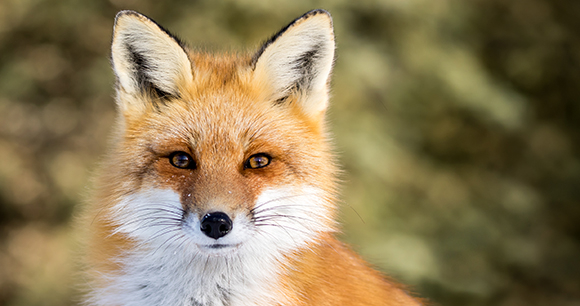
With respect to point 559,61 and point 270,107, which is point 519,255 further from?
point 270,107

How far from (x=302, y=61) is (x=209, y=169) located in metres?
0.83

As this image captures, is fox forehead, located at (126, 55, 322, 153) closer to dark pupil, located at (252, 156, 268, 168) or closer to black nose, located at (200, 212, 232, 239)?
dark pupil, located at (252, 156, 268, 168)

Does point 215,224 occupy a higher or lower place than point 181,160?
lower

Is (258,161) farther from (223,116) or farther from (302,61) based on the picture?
(302,61)

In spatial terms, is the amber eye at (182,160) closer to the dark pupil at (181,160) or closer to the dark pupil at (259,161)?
the dark pupil at (181,160)

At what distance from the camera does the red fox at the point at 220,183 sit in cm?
211

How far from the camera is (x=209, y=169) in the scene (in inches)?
82.8

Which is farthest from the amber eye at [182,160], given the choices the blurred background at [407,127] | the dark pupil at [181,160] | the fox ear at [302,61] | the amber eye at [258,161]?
the blurred background at [407,127]

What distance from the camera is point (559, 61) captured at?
6309 mm

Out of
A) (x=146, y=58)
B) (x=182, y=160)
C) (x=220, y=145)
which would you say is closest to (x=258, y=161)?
(x=220, y=145)

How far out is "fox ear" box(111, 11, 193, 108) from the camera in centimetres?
233

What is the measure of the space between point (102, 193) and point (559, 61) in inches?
237

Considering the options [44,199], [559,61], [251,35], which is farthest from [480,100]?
[44,199]

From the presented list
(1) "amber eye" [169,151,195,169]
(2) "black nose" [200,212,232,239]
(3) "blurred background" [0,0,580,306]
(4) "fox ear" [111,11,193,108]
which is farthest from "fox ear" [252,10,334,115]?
(3) "blurred background" [0,0,580,306]
